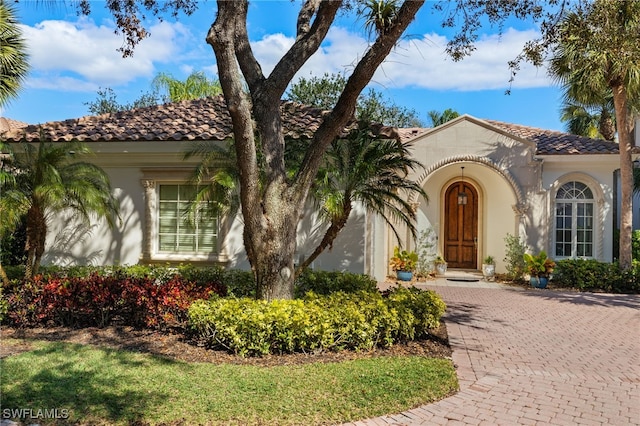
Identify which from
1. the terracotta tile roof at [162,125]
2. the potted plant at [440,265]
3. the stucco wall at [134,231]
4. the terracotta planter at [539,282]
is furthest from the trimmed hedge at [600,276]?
the terracotta tile roof at [162,125]

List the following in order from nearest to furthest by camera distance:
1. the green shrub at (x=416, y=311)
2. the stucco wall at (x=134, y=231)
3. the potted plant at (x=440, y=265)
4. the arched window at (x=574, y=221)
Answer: the green shrub at (x=416, y=311)
the stucco wall at (x=134, y=231)
the arched window at (x=574, y=221)
the potted plant at (x=440, y=265)

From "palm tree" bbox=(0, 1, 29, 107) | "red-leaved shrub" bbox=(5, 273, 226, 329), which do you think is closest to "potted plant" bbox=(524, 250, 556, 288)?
"red-leaved shrub" bbox=(5, 273, 226, 329)

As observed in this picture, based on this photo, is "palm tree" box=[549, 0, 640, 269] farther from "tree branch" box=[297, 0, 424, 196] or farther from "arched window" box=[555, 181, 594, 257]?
"tree branch" box=[297, 0, 424, 196]

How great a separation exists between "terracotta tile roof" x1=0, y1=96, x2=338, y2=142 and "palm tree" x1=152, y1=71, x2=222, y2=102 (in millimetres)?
16099

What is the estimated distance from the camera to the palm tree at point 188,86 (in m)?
29.1

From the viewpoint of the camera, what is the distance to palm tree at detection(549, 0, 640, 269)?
8141mm

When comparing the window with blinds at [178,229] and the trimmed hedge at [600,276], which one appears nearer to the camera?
the window with blinds at [178,229]

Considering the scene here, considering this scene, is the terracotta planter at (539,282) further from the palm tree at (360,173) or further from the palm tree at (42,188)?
the palm tree at (42,188)

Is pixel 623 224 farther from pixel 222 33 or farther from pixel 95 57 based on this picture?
pixel 95 57

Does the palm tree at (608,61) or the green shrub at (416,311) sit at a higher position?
the palm tree at (608,61)

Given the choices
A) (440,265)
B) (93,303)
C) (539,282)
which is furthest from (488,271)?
(93,303)

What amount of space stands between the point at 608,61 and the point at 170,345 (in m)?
12.4

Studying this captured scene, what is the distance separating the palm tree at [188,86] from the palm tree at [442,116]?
53.4 ft

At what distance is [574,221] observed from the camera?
1455 centimetres
